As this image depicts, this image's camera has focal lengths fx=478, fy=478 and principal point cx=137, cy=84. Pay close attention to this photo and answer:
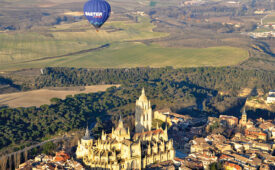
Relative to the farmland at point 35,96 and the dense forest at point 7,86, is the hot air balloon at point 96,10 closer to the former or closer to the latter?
the farmland at point 35,96

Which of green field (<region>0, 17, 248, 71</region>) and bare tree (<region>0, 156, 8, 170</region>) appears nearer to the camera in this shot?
bare tree (<region>0, 156, 8, 170</region>)

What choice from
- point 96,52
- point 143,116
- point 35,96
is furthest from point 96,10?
point 96,52

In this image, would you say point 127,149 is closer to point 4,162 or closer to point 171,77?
point 4,162

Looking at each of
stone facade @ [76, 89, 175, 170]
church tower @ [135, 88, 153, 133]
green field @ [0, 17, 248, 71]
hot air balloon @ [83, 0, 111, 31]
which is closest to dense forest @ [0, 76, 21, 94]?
green field @ [0, 17, 248, 71]

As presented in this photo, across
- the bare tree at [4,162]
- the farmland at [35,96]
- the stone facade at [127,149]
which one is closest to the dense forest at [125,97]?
the farmland at [35,96]

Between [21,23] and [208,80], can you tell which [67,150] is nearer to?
[208,80]

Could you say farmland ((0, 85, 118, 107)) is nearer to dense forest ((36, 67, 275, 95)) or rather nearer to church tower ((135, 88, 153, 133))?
dense forest ((36, 67, 275, 95))
